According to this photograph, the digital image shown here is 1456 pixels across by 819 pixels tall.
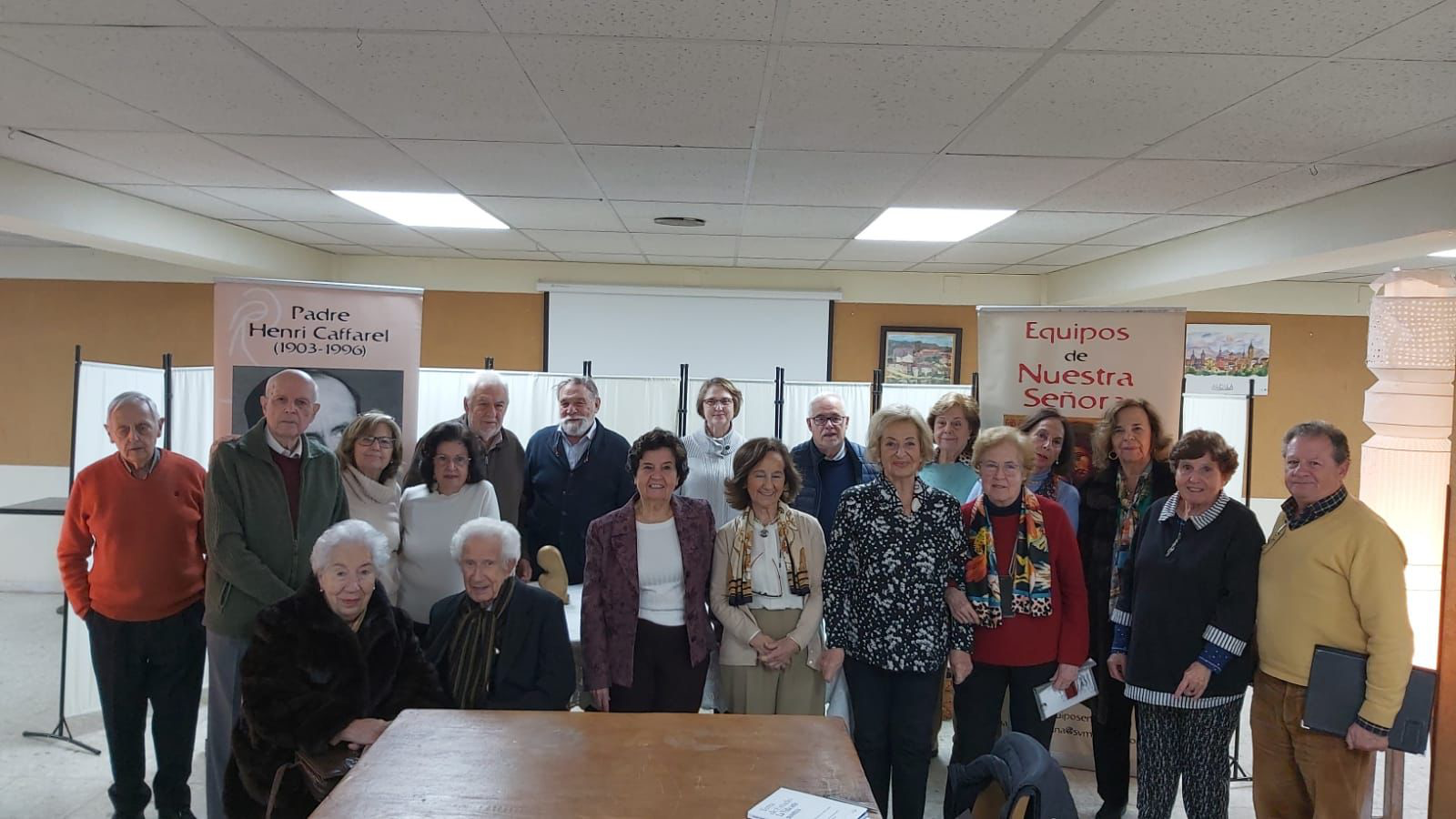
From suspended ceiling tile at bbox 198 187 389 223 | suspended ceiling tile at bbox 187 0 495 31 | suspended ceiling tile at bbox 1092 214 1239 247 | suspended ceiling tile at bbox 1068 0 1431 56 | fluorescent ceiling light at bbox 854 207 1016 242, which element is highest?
suspended ceiling tile at bbox 1092 214 1239 247

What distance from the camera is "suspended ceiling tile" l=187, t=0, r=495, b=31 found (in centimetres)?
194

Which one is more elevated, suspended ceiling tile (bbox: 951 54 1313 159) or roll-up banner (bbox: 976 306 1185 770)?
suspended ceiling tile (bbox: 951 54 1313 159)

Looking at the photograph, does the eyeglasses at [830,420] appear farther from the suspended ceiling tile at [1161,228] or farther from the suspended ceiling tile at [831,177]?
the suspended ceiling tile at [1161,228]

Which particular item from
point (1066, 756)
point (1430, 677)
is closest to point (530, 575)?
point (1066, 756)

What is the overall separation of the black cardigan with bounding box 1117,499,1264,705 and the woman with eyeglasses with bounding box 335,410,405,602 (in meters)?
2.60

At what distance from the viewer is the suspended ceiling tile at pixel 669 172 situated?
10.6 ft

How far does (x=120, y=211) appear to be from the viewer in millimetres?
4484

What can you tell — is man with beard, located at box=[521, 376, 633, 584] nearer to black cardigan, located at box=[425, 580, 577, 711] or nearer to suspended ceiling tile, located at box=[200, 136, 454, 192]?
black cardigan, located at box=[425, 580, 577, 711]

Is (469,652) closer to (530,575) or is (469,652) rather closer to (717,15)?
(530,575)

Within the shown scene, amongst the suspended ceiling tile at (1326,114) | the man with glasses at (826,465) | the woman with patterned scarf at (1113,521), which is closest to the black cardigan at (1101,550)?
the woman with patterned scarf at (1113,521)

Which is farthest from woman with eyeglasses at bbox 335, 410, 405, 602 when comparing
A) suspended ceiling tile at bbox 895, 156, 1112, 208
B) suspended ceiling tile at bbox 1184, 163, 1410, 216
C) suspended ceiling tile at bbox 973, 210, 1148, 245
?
suspended ceiling tile at bbox 1184, 163, 1410, 216

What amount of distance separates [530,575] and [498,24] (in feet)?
7.59

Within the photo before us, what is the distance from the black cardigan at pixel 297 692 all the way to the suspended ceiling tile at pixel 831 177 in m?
2.23

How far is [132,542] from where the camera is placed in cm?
296
